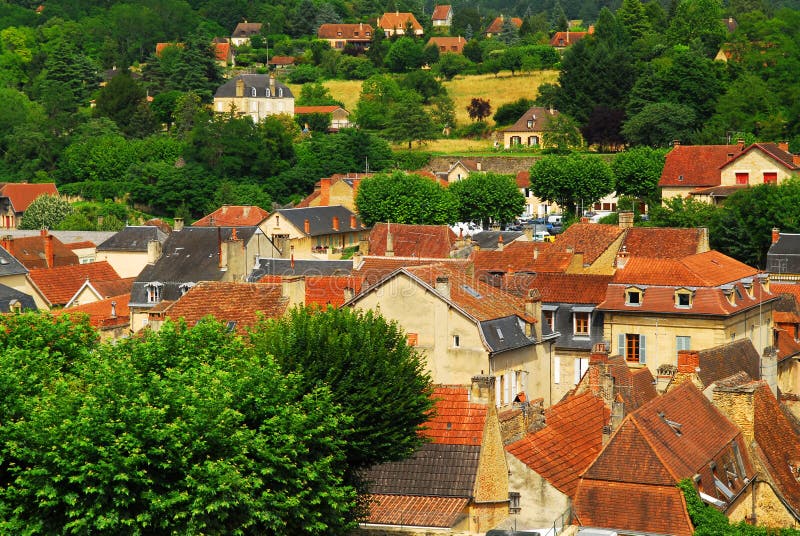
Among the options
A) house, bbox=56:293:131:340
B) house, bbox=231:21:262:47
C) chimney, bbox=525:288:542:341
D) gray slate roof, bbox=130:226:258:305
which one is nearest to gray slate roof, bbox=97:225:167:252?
gray slate roof, bbox=130:226:258:305

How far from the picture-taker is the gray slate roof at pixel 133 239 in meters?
65.4

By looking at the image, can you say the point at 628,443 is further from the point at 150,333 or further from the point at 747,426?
the point at 150,333

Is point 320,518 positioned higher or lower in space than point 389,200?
lower

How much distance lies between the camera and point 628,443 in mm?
26016

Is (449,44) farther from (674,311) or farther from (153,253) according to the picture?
(674,311)

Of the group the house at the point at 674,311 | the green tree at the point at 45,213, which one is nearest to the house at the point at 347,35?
the green tree at the point at 45,213

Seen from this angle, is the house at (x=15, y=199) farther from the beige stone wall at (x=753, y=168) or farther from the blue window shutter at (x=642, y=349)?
the blue window shutter at (x=642, y=349)

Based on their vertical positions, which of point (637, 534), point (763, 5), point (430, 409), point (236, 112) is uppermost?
point (763, 5)

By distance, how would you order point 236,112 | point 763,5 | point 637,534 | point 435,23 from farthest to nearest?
point 435,23 → point 763,5 → point 236,112 → point 637,534

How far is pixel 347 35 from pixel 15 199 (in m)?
54.8

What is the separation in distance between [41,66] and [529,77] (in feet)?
153

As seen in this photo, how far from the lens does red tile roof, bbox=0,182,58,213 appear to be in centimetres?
9550

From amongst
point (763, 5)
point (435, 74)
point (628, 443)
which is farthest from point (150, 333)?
point (763, 5)

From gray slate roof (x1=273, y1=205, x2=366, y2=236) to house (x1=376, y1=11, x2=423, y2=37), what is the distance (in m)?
66.3
